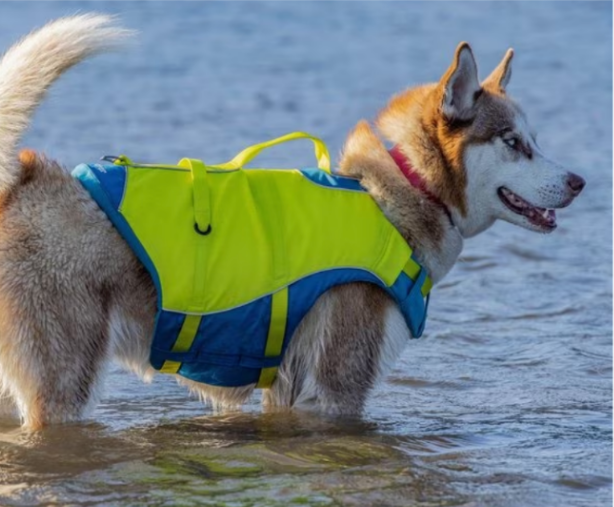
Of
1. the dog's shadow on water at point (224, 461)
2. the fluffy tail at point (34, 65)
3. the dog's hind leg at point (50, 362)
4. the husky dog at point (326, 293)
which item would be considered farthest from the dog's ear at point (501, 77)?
the dog's hind leg at point (50, 362)

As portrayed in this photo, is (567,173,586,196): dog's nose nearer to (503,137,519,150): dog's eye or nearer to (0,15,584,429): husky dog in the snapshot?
(0,15,584,429): husky dog

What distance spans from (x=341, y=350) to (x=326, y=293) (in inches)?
9.6

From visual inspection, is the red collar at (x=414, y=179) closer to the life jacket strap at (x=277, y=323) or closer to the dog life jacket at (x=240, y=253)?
the dog life jacket at (x=240, y=253)

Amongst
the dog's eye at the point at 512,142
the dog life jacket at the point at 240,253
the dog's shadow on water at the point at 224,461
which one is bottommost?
the dog's shadow on water at the point at 224,461

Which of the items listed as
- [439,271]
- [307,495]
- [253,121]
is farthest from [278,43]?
[307,495]

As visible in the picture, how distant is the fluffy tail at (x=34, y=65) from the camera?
15.3 ft

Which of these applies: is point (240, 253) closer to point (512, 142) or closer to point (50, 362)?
point (50, 362)

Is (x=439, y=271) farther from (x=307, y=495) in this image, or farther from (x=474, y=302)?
(x=474, y=302)

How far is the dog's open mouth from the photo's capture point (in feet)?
17.5

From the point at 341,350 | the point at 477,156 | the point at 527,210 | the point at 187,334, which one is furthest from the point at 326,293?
the point at 527,210

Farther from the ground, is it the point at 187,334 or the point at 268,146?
the point at 268,146

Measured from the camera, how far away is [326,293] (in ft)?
16.4

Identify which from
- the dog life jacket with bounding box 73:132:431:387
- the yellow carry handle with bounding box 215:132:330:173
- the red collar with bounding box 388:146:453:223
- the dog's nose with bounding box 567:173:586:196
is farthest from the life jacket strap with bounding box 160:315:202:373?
the dog's nose with bounding box 567:173:586:196

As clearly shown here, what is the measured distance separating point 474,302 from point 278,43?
1006 cm
